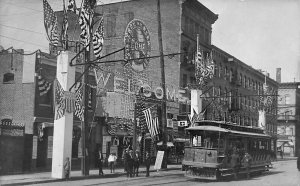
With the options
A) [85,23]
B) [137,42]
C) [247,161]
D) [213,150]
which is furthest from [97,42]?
[137,42]

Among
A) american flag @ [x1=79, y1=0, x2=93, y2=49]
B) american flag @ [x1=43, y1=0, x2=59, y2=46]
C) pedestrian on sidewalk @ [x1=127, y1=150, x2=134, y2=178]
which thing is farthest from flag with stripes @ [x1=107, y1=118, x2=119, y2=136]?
american flag @ [x1=43, y1=0, x2=59, y2=46]

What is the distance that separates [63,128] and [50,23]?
5.78m

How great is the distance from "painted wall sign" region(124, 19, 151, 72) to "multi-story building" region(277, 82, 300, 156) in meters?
45.3

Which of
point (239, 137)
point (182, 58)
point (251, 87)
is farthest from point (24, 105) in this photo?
point (251, 87)

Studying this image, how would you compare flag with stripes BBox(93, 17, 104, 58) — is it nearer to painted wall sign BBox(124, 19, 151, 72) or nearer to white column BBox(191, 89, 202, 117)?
white column BBox(191, 89, 202, 117)

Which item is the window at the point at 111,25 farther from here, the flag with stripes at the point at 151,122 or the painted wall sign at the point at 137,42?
the flag with stripes at the point at 151,122

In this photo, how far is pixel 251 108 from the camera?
68312 millimetres

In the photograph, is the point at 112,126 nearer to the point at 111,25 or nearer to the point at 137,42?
the point at 137,42

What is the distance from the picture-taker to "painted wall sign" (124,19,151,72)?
45094mm

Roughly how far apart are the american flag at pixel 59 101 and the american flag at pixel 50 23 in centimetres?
239

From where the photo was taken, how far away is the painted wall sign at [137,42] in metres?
45.1

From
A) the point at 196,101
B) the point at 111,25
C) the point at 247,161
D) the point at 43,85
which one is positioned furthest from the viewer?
the point at 111,25

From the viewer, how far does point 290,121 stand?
87.9m

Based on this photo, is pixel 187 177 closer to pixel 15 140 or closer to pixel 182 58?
pixel 15 140
